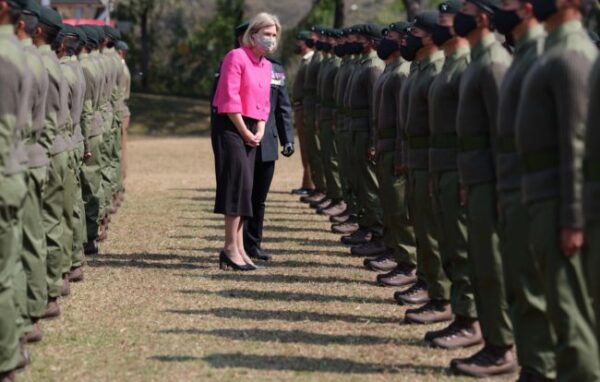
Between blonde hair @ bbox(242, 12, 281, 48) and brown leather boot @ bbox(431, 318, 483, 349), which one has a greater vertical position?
blonde hair @ bbox(242, 12, 281, 48)

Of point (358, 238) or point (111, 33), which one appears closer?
point (358, 238)

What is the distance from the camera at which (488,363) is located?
774 centimetres

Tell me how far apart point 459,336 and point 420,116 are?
176 cm

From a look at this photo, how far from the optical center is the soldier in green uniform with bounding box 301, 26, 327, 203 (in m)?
18.8

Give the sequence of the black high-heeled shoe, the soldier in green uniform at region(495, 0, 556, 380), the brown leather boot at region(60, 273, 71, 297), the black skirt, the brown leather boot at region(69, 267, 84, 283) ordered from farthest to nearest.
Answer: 1. the black high-heeled shoe
2. the black skirt
3. the brown leather boot at region(69, 267, 84, 283)
4. the brown leather boot at region(60, 273, 71, 297)
5. the soldier in green uniform at region(495, 0, 556, 380)

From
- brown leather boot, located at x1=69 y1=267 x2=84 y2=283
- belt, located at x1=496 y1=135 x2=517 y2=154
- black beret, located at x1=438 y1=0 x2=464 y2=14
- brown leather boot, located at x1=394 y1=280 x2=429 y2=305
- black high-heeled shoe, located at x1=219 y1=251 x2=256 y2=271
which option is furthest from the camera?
black high-heeled shoe, located at x1=219 y1=251 x2=256 y2=271

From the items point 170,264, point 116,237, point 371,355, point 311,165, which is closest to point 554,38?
point 371,355

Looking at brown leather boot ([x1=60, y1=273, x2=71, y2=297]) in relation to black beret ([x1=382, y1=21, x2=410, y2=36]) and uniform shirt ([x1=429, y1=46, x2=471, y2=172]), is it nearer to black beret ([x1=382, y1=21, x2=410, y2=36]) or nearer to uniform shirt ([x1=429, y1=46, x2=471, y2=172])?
uniform shirt ([x1=429, y1=46, x2=471, y2=172])

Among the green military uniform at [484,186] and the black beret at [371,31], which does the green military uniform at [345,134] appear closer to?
the black beret at [371,31]

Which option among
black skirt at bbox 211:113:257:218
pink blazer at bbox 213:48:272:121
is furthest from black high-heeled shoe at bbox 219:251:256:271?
pink blazer at bbox 213:48:272:121

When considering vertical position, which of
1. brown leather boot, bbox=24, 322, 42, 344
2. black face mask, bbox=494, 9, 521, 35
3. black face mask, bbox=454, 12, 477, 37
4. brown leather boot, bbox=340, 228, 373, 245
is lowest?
brown leather boot, bbox=340, 228, 373, 245

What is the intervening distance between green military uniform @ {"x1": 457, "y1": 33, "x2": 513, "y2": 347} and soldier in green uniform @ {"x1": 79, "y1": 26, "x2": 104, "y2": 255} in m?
5.69

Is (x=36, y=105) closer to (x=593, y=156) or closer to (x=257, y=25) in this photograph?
(x=257, y=25)

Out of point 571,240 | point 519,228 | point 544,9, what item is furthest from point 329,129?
point 571,240
